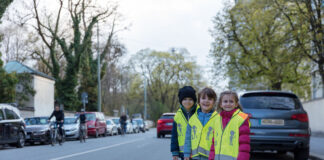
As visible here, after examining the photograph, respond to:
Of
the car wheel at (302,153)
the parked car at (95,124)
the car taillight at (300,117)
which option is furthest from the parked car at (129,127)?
the car taillight at (300,117)

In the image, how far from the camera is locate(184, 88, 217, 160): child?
5348mm

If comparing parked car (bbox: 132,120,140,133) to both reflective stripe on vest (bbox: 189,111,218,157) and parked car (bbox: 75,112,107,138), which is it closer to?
parked car (bbox: 75,112,107,138)

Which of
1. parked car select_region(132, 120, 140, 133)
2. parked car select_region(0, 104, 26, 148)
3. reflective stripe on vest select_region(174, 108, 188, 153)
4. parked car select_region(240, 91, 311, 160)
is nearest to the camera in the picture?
reflective stripe on vest select_region(174, 108, 188, 153)

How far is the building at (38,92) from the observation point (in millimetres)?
39459

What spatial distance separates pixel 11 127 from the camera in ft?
62.1

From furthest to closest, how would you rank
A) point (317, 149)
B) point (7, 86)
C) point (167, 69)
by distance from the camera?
point (167, 69)
point (7, 86)
point (317, 149)

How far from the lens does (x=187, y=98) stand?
5.70 metres

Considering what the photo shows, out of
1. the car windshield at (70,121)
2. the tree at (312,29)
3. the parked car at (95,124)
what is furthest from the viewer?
the parked car at (95,124)

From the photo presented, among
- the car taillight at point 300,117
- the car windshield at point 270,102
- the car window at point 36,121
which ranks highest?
the car windshield at point 270,102

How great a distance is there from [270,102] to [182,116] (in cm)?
582

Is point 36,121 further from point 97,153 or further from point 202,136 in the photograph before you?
point 202,136

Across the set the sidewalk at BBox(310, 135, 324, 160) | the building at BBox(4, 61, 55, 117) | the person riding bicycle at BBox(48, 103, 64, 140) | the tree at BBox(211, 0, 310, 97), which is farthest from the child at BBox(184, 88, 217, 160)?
the building at BBox(4, 61, 55, 117)

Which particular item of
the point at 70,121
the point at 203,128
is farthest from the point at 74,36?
the point at 203,128

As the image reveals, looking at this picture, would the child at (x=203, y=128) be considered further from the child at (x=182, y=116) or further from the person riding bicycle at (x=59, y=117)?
the person riding bicycle at (x=59, y=117)
